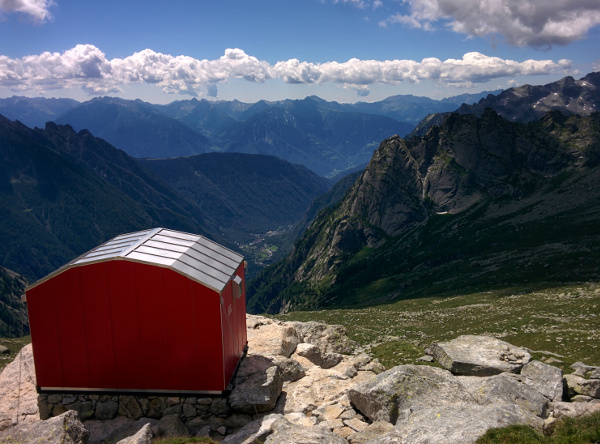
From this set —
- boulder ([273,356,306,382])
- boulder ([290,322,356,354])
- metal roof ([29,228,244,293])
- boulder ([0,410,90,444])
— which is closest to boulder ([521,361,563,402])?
boulder ([273,356,306,382])

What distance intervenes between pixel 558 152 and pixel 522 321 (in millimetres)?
167251

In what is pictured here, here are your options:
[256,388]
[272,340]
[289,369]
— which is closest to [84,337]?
[256,388]

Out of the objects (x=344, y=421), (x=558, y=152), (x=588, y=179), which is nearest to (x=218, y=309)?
(x=344, y=421)

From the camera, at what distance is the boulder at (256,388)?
63.9ft

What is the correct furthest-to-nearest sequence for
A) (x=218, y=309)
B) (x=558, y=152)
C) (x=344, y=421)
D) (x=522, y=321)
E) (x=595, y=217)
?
(x=558, y=152)
(x=595, y=217)
(x=522, y=321)
(x=218, y=309)
(x=344, y=421)

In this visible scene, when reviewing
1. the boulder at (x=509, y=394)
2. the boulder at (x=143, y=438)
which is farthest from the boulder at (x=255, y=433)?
the boulder at (x=509, y=394)

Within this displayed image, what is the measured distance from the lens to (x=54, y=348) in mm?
20906

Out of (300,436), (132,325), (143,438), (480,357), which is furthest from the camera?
(480,357)

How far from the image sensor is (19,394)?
76.6 feet

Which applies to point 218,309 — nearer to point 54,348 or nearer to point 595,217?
point 54,348

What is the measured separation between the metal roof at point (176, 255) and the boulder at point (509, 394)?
12.9 metres

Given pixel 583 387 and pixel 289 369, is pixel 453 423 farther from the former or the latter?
pixel 289 369

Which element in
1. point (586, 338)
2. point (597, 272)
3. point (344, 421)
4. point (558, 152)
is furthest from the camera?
point (558, 152)

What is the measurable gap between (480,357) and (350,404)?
9535mm
